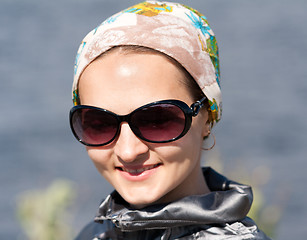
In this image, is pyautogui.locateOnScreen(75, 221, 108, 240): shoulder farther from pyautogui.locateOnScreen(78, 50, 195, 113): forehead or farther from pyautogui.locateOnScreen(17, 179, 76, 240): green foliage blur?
pyautogui.locateOnScreen(17, 179, 76, 240): green foliage blur

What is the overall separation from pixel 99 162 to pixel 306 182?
28.6 feet

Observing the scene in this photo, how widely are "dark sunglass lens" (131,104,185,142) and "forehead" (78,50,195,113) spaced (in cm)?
5

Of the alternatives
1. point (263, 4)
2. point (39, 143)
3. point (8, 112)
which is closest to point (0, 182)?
point (39, 143)

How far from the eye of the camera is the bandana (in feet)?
9.48

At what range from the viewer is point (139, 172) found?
2.89 meters

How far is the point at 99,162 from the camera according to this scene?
298 centimetres

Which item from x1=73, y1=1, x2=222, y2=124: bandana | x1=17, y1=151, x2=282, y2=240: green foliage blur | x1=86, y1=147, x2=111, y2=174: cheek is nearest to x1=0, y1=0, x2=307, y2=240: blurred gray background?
x1=17, y1=151, x2=282, y2=240: green foliage blur

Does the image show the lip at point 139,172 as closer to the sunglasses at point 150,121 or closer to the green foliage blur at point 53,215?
the sunglasses at point 150,121

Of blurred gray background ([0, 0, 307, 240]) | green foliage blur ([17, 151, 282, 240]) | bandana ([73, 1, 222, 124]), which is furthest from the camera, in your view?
blurred gray background ([0, 0, 307, 240])

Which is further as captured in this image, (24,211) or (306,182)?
(306,182)

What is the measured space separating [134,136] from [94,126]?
0.24 m

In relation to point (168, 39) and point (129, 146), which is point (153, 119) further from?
point (168, 39)

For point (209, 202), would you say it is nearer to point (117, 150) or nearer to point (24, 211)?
point (117, 150)

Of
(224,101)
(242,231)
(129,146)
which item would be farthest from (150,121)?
(224,101)
